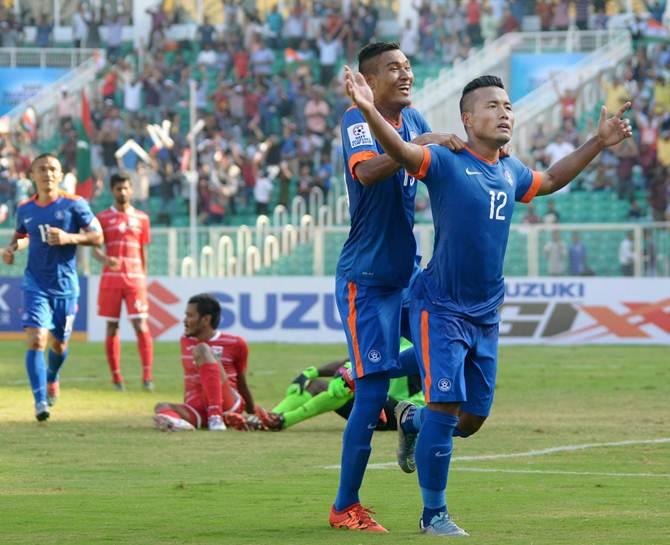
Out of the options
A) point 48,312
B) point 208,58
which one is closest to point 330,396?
point 48,312

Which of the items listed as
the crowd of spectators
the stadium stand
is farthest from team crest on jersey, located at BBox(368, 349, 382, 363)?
the stadium stand

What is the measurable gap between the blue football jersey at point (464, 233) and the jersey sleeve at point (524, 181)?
30 centimetres

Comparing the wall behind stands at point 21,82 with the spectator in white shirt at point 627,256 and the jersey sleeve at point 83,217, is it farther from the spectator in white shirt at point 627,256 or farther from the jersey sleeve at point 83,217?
the jersey sleeve at point 83,217

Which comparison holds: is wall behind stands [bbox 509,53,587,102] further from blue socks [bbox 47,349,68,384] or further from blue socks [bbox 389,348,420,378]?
blue socks [bbox 389,348,420,378]

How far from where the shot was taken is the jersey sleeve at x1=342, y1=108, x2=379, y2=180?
815cm

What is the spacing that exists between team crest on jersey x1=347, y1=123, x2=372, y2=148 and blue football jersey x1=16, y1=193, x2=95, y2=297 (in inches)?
297

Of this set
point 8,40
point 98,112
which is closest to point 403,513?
point 98,112

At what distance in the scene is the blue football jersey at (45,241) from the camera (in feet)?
50.3

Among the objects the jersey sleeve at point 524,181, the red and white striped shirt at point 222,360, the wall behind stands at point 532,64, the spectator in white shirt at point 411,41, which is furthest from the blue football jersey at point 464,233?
the spectator in white shirt at point 411,41

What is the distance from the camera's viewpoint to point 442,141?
7945mm

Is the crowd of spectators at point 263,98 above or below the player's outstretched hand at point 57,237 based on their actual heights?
above

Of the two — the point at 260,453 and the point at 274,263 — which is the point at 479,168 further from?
the point at 274,263

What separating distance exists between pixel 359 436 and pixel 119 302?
1145cm

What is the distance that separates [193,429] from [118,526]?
598cm
